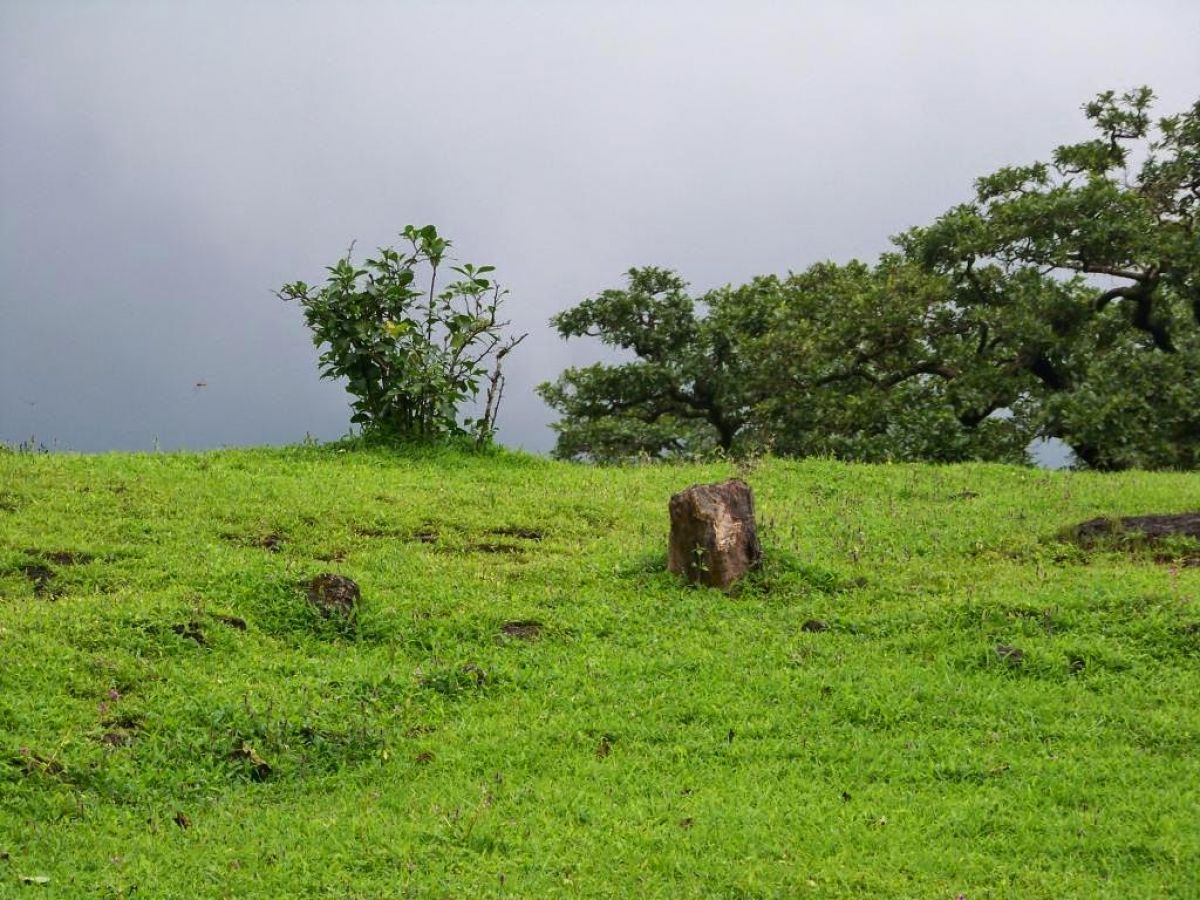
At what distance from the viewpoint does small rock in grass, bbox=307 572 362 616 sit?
9.47 m

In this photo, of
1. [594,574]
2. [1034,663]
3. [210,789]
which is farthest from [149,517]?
[1034,663]

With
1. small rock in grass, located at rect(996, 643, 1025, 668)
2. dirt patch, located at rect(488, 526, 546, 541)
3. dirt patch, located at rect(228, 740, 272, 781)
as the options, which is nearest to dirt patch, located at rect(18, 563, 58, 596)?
dirt patch, located at rect(228, 740, 272, 781)

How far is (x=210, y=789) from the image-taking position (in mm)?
7145

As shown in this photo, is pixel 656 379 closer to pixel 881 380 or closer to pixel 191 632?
pixel 881 380

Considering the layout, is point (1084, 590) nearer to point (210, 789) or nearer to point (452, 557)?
point (452, 557)

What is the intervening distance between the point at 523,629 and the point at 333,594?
59.4 inches

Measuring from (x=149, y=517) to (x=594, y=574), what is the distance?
4.47 metres

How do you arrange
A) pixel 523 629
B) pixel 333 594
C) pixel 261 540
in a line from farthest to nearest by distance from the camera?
pixel 261 540
pixel 333 594
pixel 523 629

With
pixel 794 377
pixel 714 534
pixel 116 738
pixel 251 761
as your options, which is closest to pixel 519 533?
pixel 714 534

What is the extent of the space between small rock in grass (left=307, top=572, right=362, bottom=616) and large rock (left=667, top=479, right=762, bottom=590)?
2.75 meters

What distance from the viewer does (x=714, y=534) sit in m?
10.4

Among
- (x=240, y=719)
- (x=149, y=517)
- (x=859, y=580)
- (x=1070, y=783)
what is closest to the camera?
(x=1070, y=783)

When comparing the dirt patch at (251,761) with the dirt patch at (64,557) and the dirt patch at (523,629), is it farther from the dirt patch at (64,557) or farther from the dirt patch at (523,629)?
the dirt patch at (64,557)

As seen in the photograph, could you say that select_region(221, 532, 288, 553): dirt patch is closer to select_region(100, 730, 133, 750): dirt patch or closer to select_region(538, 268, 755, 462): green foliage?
select_region(100, 730, 133, 750): dirt patch
